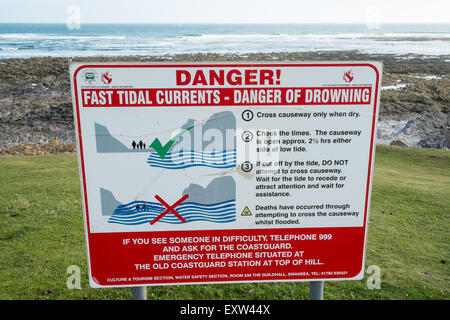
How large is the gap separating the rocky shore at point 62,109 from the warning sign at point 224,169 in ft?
34.8

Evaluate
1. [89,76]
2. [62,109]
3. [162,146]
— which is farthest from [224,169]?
[62,109]

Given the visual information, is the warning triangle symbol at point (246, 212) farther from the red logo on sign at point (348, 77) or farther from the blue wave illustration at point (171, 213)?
the red logo on sign at point (348, 77)

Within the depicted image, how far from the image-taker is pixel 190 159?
305 cm

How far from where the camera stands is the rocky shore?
22234 millimetres

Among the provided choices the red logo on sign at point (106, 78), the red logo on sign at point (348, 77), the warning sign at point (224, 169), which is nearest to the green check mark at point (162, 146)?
the warning sign at point (224, 169)

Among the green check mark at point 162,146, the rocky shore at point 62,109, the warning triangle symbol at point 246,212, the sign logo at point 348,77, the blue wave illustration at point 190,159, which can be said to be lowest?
the rocky shore at point 62,109

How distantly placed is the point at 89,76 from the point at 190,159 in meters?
1.07

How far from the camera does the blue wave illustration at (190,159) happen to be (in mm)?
A: 3029

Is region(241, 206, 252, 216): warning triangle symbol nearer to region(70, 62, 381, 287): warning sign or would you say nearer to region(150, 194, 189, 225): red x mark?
region(70, 62, 381, 287): warning sign

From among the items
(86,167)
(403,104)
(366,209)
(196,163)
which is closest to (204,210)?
(196,163)

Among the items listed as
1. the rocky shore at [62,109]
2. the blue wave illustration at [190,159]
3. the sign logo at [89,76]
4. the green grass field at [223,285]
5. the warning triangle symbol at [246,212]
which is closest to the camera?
the sign logo at [89,76]

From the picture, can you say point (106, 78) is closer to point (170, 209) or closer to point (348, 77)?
point (170, 209)

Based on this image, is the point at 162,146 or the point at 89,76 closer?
the point at 89,76

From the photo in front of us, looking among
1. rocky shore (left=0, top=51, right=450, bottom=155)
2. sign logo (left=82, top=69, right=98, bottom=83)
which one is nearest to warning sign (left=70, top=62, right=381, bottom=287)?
sign logo (left=82, top=69, right=98, bottom=83)
